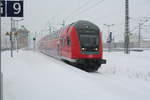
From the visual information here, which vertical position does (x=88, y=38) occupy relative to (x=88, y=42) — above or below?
above

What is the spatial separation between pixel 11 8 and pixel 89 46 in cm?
937

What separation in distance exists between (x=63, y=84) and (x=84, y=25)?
805 centimetres

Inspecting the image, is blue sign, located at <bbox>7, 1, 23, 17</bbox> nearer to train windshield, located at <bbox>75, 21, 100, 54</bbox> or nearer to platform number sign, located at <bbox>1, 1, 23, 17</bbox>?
platform number sign, located at <bbox>1, 1, 23, 17</bbox>

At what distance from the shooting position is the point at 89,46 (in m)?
15.5

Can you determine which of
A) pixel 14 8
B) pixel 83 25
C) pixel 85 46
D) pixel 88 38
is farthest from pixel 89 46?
pixel 14 8

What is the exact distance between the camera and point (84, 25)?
52.7 feet

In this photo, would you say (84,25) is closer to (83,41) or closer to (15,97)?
(83,41)

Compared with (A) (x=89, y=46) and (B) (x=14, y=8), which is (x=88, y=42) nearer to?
(A) (x=89, y=46)

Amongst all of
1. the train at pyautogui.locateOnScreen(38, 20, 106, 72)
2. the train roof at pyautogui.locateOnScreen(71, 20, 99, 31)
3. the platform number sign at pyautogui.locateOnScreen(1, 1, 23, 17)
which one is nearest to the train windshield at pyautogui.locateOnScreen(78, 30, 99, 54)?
the train at pyautogui.locateOnScreen(38, 20, 106, 72)

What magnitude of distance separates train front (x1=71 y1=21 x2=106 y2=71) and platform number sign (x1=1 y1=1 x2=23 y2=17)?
8.49 meters

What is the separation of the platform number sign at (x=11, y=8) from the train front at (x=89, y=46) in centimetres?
849

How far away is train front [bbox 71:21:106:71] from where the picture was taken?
605 inches

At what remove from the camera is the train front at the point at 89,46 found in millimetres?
15367

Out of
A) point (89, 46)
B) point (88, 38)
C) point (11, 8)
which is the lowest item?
point (89, 46)
